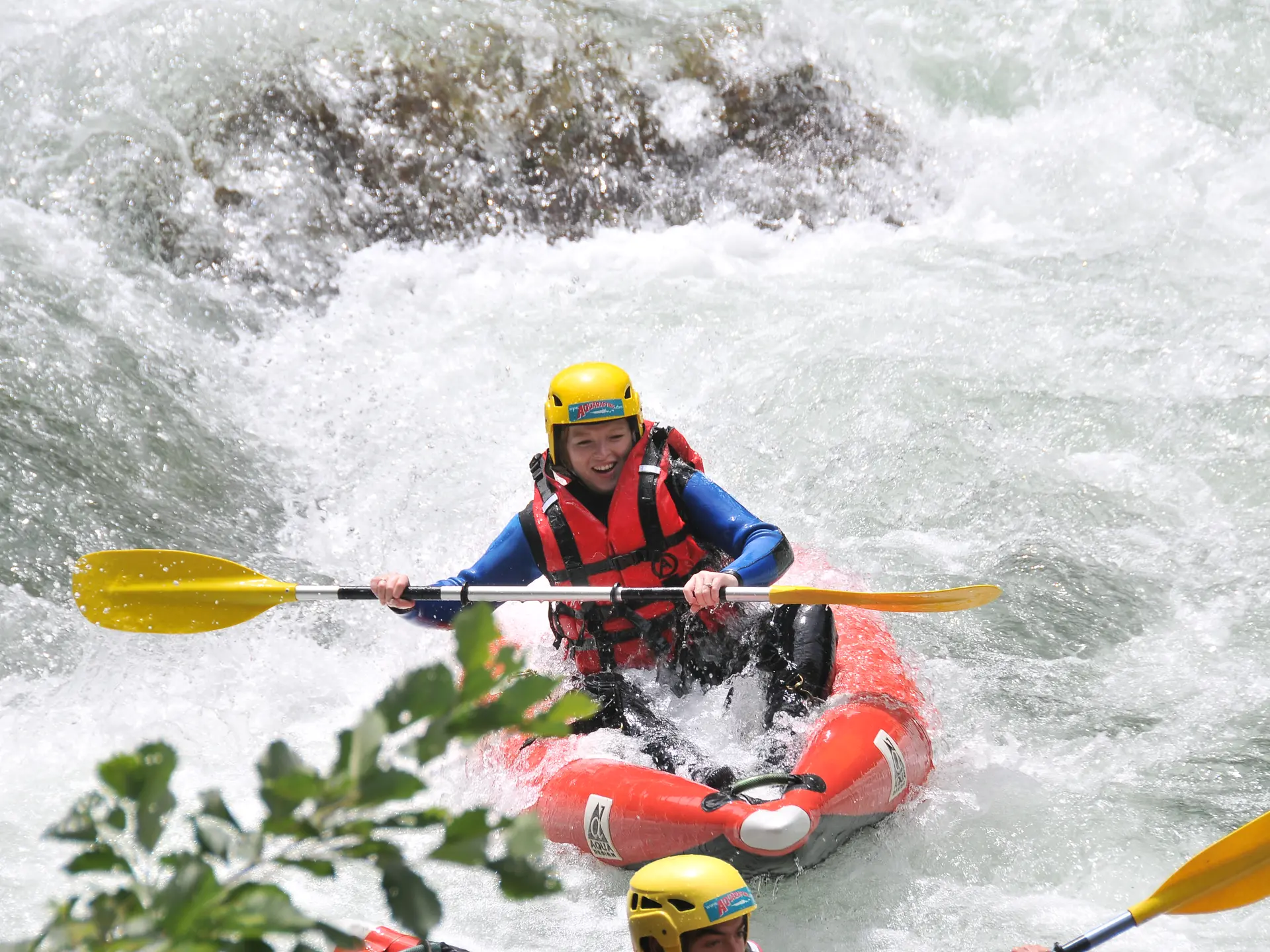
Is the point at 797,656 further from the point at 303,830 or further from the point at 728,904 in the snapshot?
the point at 303,830

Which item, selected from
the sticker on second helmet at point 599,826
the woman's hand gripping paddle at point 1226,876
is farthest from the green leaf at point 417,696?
the sticker on second helmet at point 599,826

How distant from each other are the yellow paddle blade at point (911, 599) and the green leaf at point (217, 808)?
3.02 m

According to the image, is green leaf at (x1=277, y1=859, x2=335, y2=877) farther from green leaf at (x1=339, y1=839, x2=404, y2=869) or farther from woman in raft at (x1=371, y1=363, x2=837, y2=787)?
woman in raft at (x1=371, y1=363, x2=837, y2=787)

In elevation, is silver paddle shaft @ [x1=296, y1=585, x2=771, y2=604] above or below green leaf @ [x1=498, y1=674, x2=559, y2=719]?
below

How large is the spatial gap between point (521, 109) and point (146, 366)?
2715 millimetres

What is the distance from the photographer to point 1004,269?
7016 mm

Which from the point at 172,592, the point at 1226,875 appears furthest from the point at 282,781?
the point at 172,592

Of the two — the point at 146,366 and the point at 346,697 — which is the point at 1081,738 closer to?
the point at 346,697

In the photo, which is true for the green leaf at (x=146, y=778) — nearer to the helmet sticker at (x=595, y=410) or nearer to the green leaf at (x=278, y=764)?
the green leaf at (x=278, y=764)

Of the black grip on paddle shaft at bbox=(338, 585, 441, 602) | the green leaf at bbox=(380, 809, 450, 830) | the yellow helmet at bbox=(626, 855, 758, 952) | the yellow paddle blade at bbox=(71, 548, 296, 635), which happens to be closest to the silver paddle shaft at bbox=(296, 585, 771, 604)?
the black grip on paddle shaft at bbox=(338, 585, 441, 602)

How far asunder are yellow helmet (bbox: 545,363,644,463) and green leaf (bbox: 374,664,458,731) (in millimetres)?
3182

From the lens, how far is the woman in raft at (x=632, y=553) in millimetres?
3994

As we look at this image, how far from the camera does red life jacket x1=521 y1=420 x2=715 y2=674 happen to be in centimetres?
405

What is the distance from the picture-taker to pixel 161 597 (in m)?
4.24
